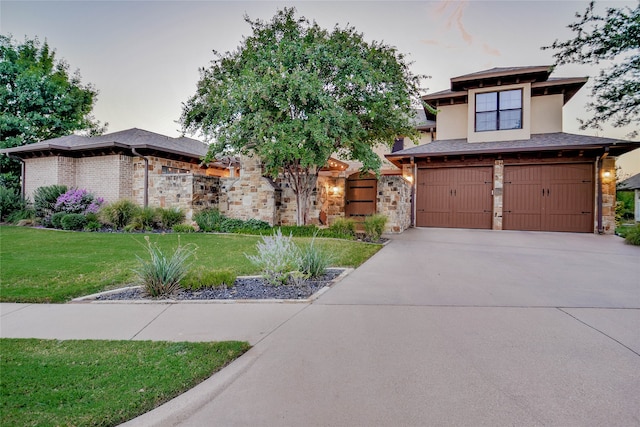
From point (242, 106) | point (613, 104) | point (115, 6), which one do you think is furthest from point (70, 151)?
point (613, 104)

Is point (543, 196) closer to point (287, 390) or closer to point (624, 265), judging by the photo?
point (624, 265)

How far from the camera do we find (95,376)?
→ 251 centimetres

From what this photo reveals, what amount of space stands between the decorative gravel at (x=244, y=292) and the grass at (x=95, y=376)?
163 cm

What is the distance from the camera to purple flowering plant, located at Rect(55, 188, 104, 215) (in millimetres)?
13853

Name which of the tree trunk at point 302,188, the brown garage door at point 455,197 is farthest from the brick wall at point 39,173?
the brown garage door at point 455,197

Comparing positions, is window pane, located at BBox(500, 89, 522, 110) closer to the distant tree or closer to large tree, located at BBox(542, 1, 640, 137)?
large tree, located at BBox(542, 1, 640, 137)

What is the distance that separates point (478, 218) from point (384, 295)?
10.3m

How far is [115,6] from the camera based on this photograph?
9.95 m

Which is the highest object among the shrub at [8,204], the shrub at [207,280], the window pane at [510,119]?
the window pane at [510,119]

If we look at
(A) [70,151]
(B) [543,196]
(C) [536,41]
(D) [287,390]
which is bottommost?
(D) [287,390]

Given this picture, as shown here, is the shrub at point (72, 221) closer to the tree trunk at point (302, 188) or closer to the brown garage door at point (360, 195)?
the tree trunk at point (302, 188)

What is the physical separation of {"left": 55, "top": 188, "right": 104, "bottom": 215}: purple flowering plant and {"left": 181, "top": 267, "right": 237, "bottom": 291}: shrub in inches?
463

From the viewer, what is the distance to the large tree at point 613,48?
34.0 feet

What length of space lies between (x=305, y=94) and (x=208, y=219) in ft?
22.0
